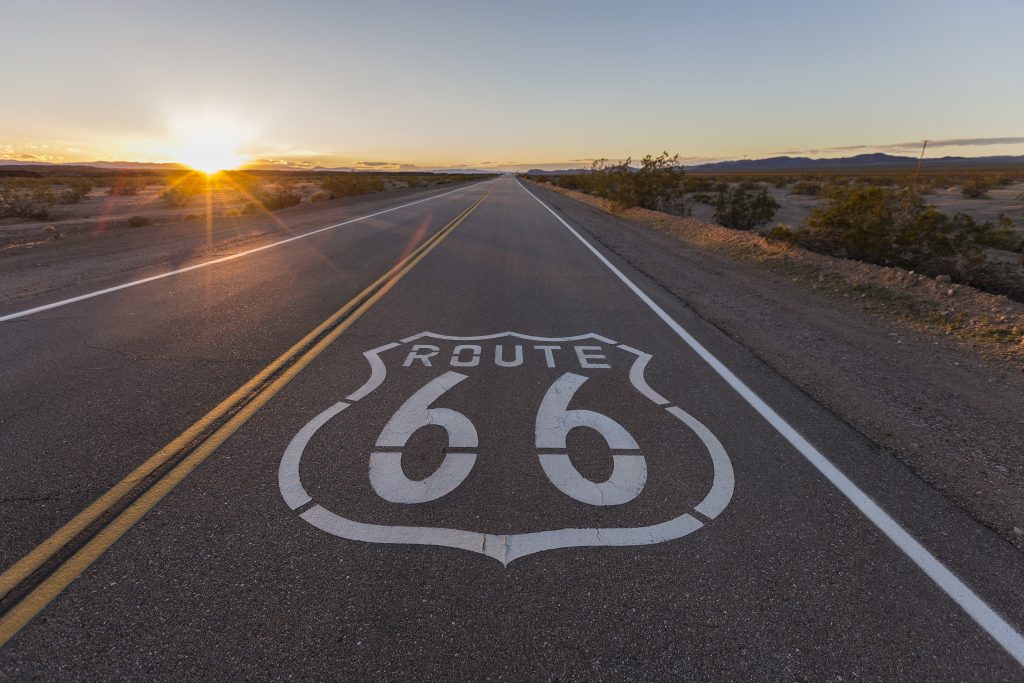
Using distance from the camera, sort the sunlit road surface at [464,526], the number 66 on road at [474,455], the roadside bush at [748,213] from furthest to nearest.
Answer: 1. the roadside bush at [748,213]
2. the number 66 on road at [474,455]
3. the sunlit road surface at [464,526]

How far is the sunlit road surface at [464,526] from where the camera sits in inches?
79.3

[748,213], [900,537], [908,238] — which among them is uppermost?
[748,213]

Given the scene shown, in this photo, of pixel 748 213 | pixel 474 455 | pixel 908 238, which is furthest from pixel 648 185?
pixel 474 455

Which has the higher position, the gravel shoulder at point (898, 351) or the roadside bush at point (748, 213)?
the roadside bush at point (748, 213)

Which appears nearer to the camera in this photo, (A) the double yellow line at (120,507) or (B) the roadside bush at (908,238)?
(A) the double yellow line at (120,507)

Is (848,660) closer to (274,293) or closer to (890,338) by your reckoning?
(890,338)

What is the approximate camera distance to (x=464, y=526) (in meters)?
2.67

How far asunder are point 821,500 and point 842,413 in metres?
1.45

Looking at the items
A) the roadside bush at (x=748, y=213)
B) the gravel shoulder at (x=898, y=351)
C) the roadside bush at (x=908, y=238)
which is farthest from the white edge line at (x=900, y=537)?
the roadside bush at (x=748, y=213)

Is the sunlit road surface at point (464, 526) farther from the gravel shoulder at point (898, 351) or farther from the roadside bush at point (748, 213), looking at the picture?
the roadside bush at point (748, 213)

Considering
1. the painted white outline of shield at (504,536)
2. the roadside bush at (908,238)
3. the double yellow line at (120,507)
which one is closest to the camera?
the double yellow line at (120,507)

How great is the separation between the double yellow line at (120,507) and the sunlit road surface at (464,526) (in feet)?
0.05

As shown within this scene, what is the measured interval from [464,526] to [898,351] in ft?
18.4

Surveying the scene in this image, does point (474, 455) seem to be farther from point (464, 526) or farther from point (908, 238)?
point (908, 238)
